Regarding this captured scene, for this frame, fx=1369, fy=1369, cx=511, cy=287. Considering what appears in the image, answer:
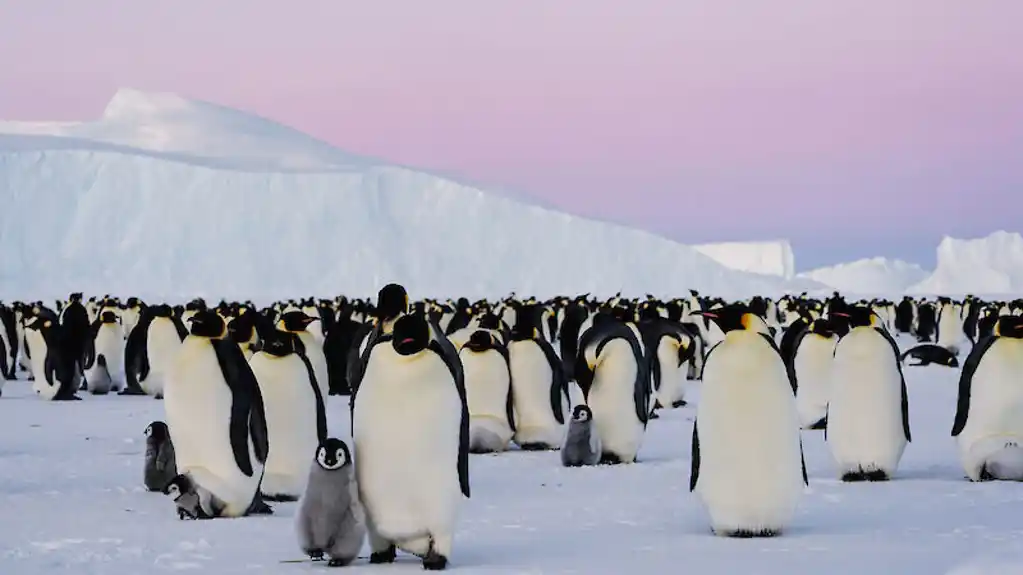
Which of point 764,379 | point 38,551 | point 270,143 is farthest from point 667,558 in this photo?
point 270,143

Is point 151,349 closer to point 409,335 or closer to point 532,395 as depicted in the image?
point 532,395

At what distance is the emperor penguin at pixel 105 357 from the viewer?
508 inches

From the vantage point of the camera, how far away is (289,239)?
40.4 metres

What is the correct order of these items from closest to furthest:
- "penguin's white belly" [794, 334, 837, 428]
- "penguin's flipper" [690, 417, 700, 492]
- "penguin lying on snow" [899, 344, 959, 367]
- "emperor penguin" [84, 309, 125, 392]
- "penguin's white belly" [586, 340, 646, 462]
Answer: "penguin's flipper" [690, 417, 700, 492] < "penguin's white belly" [586, 340, 646, 462] < "penguin's white belly" [794, 334, 837, 428] < "emperor penguin" [84, 309, 125, 392] < "penguin lying on snow" [899, 344, 959, 367]

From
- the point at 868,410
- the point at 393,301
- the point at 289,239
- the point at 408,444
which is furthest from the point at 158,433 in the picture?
the point at 289,239

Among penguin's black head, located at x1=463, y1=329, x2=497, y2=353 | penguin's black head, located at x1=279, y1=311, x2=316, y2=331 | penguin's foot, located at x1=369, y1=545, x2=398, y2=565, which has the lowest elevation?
penguin's foot, located at x1=369, y1=545, x2=398, y2=565

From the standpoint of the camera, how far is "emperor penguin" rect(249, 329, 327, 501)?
581 centimetres

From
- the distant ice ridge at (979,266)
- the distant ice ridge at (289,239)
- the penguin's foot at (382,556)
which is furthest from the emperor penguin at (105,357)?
the distant ice ridge at (979,266)

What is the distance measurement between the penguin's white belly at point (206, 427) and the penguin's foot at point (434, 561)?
140cm

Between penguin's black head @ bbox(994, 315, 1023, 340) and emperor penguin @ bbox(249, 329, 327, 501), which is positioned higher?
penguin's black head @ bbox(994, 315, 1023, 340)

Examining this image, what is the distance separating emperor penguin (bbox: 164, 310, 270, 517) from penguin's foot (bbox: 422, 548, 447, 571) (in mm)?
1370

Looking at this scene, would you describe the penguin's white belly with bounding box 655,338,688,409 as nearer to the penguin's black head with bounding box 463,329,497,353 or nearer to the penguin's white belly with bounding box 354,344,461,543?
the penguin's black head with bounding box 463,329,497,353

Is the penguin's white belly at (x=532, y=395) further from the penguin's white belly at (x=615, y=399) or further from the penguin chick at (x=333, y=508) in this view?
the penguin chick at (x=333, y=508)

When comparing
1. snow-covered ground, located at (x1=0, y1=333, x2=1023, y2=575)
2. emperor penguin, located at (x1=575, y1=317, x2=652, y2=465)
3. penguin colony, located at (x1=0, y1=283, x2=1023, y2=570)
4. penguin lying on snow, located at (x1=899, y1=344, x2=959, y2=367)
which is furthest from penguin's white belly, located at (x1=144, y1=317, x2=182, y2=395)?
penguin lying on snow, located at (x1=899, y1=344, x2=959, y2=367)
